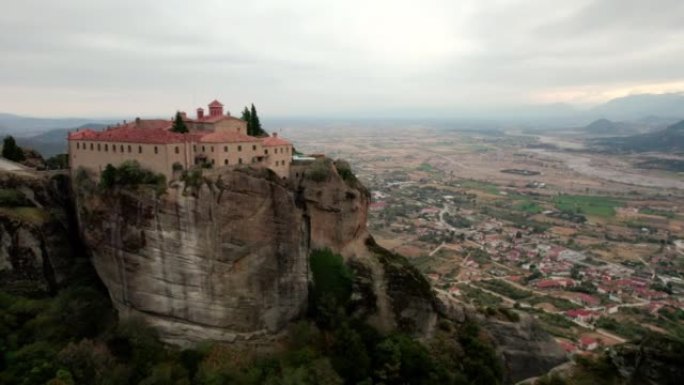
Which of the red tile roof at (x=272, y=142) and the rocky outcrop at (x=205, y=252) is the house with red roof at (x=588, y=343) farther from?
the red tile roof at (x=272, y=142)

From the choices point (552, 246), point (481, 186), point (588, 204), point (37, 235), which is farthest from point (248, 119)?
point (481, 186)

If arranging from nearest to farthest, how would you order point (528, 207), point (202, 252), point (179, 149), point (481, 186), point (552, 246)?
1. point (202, 252)
2. point (179, 149)
3. point (552, 246)
4. point (528, 207)
5. point (481, 186)

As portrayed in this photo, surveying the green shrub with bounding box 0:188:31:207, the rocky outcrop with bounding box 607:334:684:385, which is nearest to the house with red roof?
the rocky outcrop with bounding box 607:334:684:385

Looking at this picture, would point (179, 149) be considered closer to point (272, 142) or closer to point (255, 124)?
point (272, 142)

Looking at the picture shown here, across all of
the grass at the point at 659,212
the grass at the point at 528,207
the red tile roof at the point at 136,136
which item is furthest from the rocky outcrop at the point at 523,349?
the grass at the point at 659,212

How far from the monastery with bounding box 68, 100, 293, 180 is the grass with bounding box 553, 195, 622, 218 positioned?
4394 inches

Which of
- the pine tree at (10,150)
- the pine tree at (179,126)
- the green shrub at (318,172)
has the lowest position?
the green shrub at (318,172)

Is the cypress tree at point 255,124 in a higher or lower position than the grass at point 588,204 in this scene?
higher

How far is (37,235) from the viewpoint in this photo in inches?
1375

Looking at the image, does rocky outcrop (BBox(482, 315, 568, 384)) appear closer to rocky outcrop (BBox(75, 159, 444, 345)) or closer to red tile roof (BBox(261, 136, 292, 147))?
rocky outcrop (BBox(75, 159, 444, 345))

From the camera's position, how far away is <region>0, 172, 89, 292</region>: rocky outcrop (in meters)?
34.0

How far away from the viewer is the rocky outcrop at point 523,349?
38688 millimetres

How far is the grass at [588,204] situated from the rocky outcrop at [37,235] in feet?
389

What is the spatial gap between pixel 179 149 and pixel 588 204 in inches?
5111
